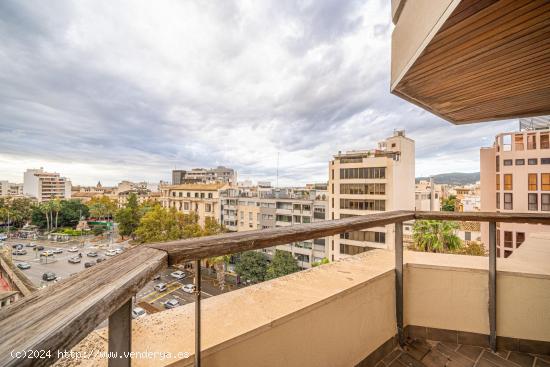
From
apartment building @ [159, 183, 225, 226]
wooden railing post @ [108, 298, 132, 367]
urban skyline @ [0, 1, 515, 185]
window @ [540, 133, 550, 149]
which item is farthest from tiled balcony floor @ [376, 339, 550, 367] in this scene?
apartment building @ [159, 183, 225, 226]

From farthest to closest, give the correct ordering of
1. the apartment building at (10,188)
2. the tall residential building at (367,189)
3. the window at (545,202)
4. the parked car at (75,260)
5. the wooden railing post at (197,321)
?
the apartment building at (10,188), the tall residential building at (367,189), the parked car at (75,260), the window at (545,202), the wooden railing post at (197,321)

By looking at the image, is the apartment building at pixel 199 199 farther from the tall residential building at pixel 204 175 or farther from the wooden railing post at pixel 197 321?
the wooden railing post at pixel 197 321

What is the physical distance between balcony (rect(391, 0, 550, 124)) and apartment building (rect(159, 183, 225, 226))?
2350 centimetres

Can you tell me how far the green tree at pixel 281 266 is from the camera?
15.9 meters

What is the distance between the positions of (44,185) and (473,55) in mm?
73223

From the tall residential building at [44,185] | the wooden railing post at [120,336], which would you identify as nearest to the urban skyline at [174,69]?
the wooden railing post at [120,336]

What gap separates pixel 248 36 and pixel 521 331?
9.51m

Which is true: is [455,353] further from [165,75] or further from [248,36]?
[165,75]

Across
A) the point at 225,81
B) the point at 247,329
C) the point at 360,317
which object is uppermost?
the point at 225,81

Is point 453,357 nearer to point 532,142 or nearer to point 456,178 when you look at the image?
point 532,142

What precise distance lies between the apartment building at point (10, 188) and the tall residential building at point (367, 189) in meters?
66.7

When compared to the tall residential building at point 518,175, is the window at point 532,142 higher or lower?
higher

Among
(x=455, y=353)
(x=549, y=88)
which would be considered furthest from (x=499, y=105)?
(x=455, y=353)

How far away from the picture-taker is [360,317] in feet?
4.76
